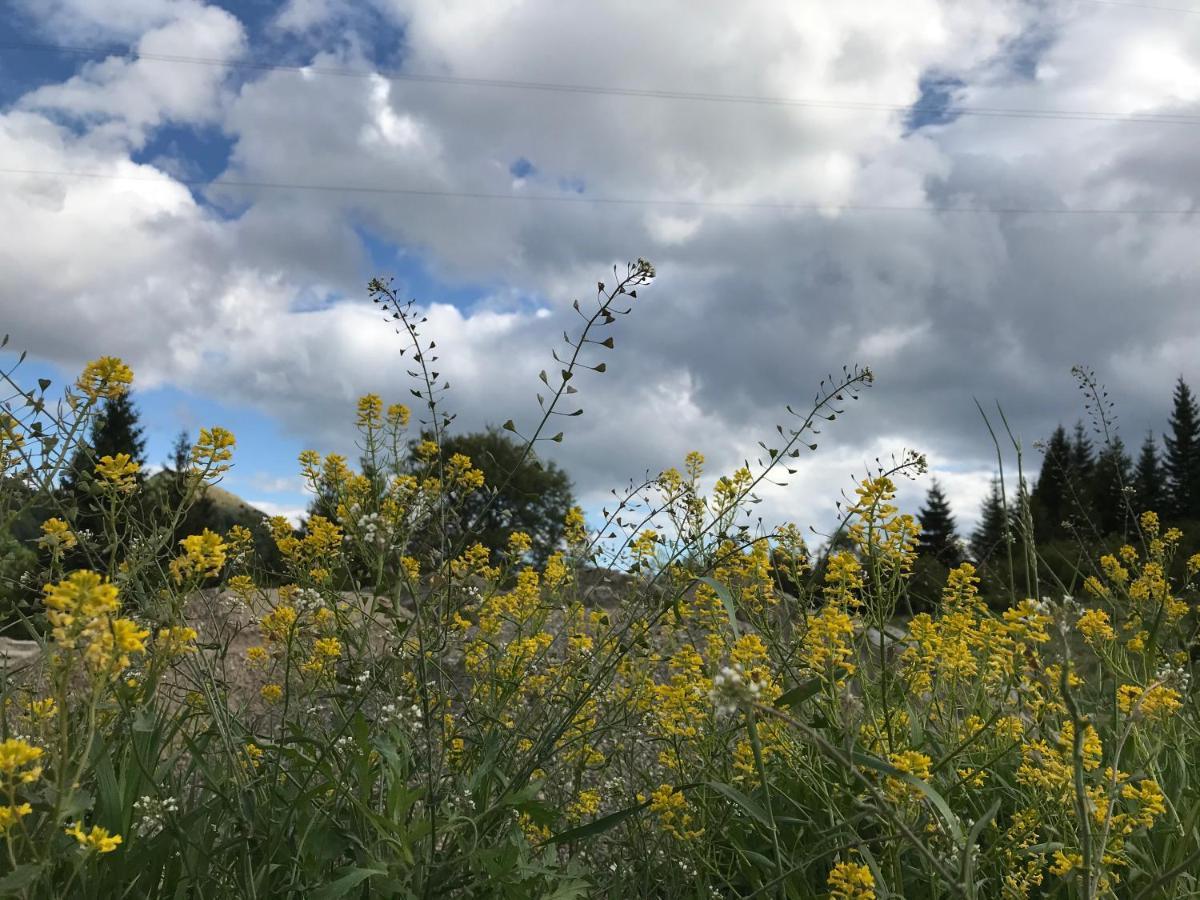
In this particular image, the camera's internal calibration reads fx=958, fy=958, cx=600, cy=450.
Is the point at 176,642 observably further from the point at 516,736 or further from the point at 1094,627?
the point at 1094,627

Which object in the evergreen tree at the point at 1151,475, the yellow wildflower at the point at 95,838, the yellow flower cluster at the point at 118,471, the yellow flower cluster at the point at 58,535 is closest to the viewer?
the yellow wildflower at the point at 95,838

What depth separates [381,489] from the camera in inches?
145

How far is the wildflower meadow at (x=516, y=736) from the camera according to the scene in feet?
7.28

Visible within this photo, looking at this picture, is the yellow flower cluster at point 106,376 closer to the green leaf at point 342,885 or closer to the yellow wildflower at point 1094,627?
the green leaf at point 342,885

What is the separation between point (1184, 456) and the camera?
4281 centimetres

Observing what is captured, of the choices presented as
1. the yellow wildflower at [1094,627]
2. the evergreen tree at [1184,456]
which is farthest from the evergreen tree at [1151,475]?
the yellow wildflower at [1094,627]

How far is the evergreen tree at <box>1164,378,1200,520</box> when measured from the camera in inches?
1431

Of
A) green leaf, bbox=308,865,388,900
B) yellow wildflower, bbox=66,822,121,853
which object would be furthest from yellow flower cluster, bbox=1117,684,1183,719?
yellow wildflower, bbox=66,822,121,853

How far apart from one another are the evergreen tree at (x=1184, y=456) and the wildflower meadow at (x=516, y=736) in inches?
1470

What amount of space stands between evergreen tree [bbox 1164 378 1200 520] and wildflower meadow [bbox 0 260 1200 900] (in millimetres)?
37331

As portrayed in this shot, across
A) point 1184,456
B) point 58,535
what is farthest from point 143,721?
point 1184,456

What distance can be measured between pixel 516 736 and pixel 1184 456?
48.0 meters

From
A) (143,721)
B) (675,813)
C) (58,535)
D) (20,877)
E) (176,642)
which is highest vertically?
(58,535)

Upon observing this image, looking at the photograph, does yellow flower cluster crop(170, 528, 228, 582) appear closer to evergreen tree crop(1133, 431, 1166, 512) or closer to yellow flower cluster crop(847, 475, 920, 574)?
yellow flower cluster crop(847, 475, 920, 574)
